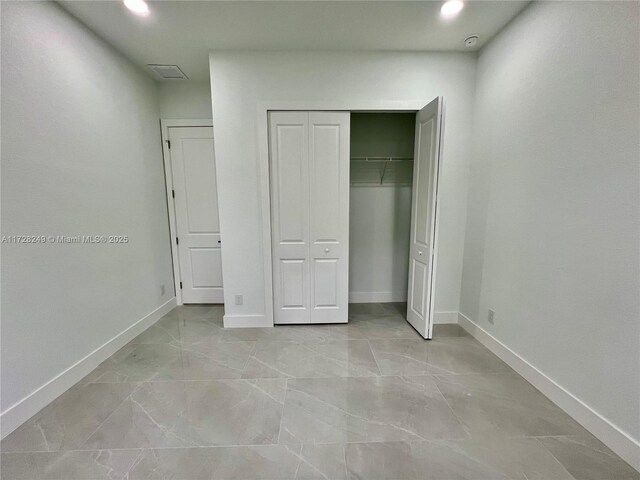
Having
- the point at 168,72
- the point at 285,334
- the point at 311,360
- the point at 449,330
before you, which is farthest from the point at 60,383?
the point at 449,330

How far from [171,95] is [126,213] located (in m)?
1.62

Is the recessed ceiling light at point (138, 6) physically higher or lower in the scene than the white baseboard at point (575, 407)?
higher

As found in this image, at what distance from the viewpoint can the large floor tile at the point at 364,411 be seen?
4.83 ft

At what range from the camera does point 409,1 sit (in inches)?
72.6

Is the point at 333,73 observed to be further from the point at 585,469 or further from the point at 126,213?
the point at 585,469

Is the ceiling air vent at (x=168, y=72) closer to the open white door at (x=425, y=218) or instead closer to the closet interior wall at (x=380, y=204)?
the closet interior wall at (x=380, y=204)

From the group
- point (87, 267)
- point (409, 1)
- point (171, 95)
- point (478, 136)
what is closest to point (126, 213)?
point (87, 267)

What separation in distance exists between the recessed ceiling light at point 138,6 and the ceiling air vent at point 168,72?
0.81m

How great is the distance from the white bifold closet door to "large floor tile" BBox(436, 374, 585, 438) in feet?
4.28

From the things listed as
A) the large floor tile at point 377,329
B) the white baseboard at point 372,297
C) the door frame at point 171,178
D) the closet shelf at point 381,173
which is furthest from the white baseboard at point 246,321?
the closet shelf at point 381,173

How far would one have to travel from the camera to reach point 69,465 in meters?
1.31

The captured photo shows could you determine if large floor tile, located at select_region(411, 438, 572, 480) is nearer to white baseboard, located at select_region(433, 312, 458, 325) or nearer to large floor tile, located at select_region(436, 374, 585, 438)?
large floor tile, located at select_region(436, 374, 585, 438)

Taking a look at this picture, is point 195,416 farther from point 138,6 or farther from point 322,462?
point 138,6

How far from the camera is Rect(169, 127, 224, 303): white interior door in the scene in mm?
3158
